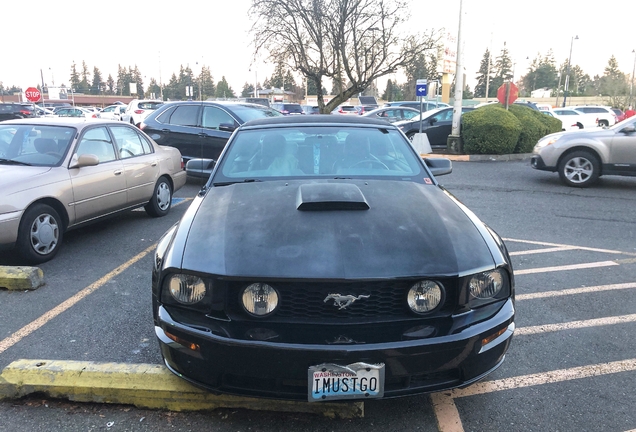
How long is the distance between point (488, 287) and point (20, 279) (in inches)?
157

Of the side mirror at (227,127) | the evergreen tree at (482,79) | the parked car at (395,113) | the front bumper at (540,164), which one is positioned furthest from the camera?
the evergreen tree at (482,79)

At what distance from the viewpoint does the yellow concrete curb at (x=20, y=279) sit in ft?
14.4

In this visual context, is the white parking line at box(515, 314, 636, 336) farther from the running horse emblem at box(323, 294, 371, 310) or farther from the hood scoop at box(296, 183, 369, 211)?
the running horse emblem at box(323, 294, 371, 310)

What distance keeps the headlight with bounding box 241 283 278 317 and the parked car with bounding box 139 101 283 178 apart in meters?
7.65

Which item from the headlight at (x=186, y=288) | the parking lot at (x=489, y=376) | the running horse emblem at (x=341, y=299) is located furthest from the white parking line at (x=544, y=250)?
the headlight at (x=186, y=288)

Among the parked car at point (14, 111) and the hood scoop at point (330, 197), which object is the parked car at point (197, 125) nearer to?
the hood scoop at point (330, 197)

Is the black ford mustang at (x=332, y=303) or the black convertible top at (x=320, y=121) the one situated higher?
the black convertible top at (x=320, y=121)

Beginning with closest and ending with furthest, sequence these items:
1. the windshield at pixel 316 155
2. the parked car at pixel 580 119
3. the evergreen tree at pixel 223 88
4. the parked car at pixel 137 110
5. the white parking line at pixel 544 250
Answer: the windshield at pixel 316 155, the white parking line at pixel 544 250, the parked car at pixel 137 110, the parked car at pixel 580 119, the evergreen tree at pixel 223 88

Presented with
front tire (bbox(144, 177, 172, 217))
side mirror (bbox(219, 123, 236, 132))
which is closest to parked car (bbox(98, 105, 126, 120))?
side mirror (bbox(219, 123, 236, 132))

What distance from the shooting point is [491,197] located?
912 centimetres

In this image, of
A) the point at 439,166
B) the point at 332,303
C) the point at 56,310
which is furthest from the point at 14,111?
the point at 332,303

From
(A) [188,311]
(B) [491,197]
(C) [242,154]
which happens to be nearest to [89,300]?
(C) [242,154]

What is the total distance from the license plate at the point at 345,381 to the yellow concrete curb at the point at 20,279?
132 inches

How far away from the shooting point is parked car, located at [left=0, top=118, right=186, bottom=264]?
4.83 m
